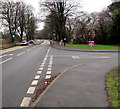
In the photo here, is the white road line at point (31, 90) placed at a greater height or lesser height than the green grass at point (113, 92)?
lesser

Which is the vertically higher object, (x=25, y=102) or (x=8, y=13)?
(x=8, y=13)

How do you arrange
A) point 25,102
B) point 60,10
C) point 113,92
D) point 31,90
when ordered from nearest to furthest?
point 25,102
point 113,92
point 31,90
point 60,10

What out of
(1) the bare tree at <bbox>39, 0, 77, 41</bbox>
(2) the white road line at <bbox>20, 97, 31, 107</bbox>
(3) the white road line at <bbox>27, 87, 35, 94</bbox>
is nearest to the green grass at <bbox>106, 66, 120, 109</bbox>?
(2) the white road line at <bbox>20, 97, 31, 107</bbox>

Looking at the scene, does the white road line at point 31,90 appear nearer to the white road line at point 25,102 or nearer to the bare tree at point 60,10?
the white road line at point 25,102

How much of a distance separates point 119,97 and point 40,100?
7.61 ft

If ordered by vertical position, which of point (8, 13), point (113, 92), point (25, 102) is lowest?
point (25, 102)

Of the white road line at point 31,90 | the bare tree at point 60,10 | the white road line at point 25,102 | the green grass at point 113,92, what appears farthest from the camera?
the bare tree at point 60,10

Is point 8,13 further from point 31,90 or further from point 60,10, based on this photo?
point 31,90

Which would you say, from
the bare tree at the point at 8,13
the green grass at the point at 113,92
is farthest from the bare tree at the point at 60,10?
the green grass at the point at 113,92

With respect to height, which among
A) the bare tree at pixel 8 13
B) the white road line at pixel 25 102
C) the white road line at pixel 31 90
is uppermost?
the bare tree at pixel 8 13

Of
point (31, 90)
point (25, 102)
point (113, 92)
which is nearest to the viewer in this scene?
point (25, 102)

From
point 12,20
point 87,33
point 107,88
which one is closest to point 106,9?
point 87,33

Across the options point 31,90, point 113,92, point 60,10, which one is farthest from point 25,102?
point 60,10

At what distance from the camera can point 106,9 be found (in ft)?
179
